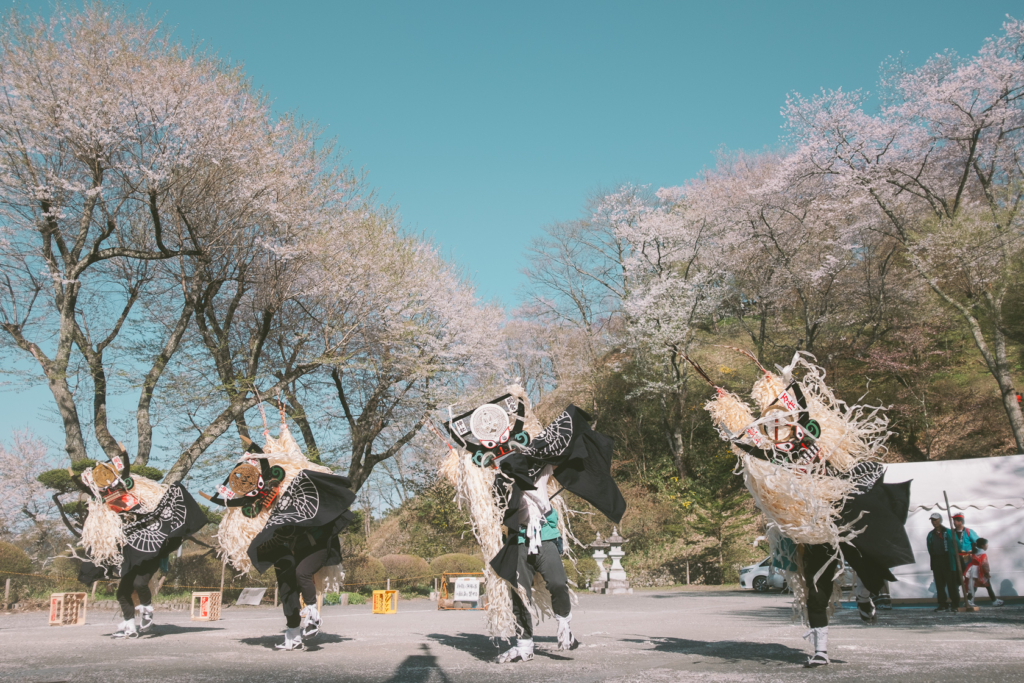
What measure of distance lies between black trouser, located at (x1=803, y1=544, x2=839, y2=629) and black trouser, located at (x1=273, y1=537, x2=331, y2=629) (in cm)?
495

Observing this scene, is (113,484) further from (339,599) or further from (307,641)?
(339,599)

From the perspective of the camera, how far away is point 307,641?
24.3 ft

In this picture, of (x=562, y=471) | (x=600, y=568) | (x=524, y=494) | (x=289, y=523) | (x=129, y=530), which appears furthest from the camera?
(x=600, y=568)

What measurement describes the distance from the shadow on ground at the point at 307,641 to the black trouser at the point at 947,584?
343 inches

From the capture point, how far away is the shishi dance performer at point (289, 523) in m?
7.42

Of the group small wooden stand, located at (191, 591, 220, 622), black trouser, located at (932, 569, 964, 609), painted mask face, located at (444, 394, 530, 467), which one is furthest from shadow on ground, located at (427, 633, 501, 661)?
black trouser, located at (932, 569, 964, 609)

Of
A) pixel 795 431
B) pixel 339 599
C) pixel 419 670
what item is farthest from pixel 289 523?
pixel 339 599

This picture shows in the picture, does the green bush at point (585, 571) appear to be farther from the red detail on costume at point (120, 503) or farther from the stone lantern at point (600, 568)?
the red detail on costume at point (120, 503)

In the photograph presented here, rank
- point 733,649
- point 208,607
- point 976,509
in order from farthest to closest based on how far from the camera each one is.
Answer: point 208,607, point 976,509, point 733,649

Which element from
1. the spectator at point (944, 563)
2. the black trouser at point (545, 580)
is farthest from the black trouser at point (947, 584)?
the black trouser at point (545, 580)

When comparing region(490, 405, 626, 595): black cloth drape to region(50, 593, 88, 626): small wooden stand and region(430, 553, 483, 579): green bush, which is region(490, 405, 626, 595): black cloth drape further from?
region(430, 553, 483, 579): green bush

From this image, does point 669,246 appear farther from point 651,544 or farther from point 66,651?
point 66,651

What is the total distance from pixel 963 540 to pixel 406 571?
48.7 ft

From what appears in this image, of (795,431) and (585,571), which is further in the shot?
(585,571)
